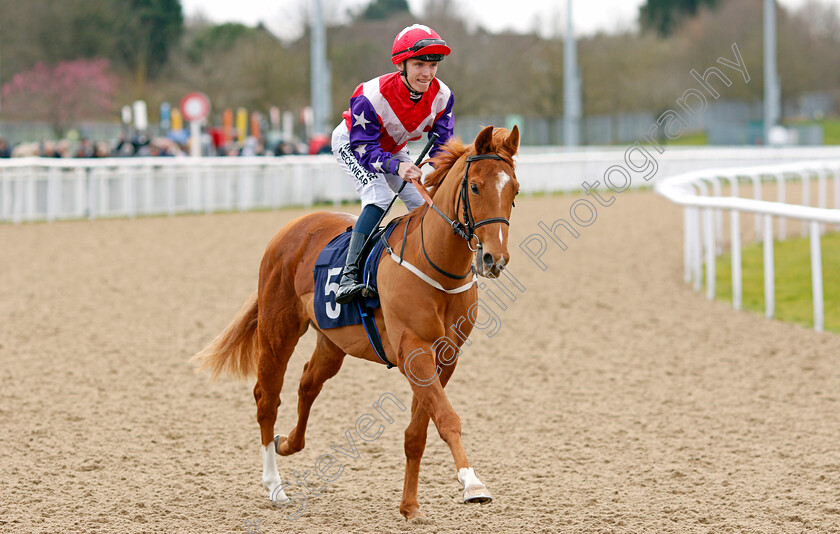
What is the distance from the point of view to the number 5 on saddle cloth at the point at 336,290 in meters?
4.17

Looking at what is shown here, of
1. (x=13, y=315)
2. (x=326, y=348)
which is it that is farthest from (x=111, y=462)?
(x=13, y=315)

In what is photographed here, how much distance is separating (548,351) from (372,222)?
3.65 m

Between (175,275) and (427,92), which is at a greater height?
(427,92)

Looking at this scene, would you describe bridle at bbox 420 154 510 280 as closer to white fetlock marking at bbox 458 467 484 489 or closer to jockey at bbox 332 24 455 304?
jockey at bbox 332 24 455 304

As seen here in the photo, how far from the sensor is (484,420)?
18.9 ft

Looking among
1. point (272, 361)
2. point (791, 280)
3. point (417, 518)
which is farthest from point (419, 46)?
point (791, 280)

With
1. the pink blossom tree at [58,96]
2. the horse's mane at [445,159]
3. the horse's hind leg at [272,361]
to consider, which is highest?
the pink blossom tree at [58,96]

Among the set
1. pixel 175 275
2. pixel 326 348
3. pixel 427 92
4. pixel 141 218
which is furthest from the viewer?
pixel 141 218

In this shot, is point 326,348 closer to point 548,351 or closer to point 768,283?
point 548,351

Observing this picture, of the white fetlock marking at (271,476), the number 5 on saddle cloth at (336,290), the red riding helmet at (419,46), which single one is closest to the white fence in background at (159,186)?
the number 5 on saddle cloth at (336,290)

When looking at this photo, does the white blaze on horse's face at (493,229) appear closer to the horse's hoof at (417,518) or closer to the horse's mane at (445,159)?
the horse's mane at (445,159)

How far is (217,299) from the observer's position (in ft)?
32.1

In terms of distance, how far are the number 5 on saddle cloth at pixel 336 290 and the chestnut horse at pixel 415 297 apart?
1.7 inches

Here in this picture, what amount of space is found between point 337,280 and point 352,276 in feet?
0.54
